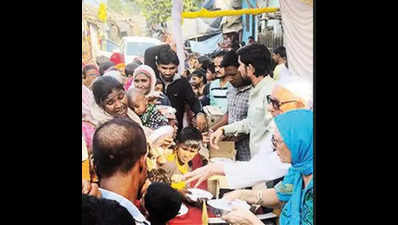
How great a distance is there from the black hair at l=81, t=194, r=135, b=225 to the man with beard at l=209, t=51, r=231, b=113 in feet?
3.19

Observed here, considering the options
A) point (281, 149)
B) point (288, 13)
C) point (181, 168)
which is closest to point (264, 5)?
point (288, 13)

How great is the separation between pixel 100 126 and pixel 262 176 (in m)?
1.19

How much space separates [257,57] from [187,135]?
741mm

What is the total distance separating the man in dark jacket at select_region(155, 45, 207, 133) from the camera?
363cm

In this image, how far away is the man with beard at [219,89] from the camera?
3.64 metres

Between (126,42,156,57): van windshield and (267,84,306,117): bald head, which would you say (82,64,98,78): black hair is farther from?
(267,84,306,117): bald head

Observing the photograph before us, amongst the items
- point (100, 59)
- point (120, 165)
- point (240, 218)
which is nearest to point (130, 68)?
point (100, 59)

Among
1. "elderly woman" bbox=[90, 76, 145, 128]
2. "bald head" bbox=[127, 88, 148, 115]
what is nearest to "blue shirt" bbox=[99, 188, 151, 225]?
"elderly woman" bbox=[90, 76, 145, 128]

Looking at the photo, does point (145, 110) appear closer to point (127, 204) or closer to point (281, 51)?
point (127, 204)

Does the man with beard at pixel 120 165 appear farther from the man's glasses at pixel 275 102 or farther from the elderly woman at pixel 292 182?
the man's glasses at pixel 275 102

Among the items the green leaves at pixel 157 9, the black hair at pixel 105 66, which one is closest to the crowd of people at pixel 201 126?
the black hair at pixel 105 66

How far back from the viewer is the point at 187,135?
363 cm

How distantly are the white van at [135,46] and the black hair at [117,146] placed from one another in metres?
0.45
